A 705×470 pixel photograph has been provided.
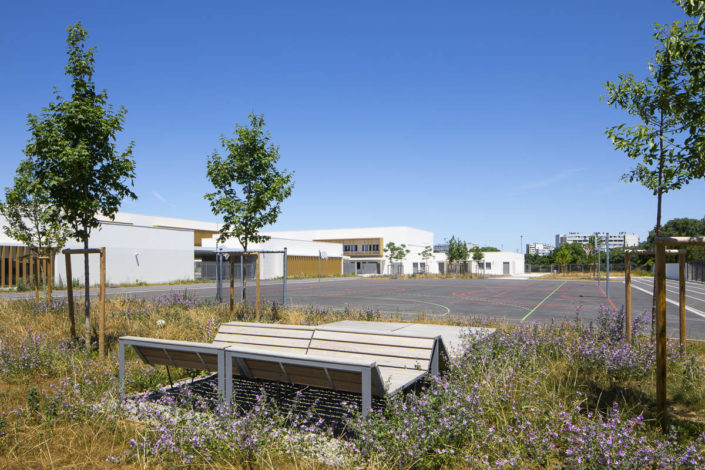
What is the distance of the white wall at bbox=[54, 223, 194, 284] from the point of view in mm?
32750

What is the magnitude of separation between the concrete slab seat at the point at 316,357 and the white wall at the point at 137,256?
30147 millimetres

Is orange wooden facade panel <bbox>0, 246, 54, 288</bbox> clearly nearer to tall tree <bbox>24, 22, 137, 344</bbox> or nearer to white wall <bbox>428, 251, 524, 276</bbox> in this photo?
tall tree <bbox>24, 22, 137, 344</bbox>

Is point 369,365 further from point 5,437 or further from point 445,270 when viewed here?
point 445,270

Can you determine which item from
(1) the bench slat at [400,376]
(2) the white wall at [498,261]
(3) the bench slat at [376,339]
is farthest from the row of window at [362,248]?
(1) the bench slat at [400,376]

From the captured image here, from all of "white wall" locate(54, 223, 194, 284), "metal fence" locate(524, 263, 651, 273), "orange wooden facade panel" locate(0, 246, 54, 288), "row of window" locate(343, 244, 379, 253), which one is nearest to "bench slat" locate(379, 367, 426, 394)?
"orange wooden facade panel" locate(0, 246, 54, 288)

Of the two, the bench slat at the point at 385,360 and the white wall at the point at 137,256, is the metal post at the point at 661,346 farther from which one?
the white wall at the point at 137,256

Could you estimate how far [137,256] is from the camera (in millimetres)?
36062

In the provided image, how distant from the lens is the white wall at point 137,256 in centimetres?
3275

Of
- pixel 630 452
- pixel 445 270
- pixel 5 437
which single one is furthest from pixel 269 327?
pixel 445 270

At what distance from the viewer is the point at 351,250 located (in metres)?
82.9

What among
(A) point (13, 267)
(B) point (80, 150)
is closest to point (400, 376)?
(B) point (80, 150)

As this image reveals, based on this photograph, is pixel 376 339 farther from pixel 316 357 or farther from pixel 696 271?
pixel 696 271

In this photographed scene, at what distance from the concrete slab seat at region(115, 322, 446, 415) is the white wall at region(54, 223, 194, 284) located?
3015cm

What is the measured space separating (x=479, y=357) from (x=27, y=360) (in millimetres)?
6127
